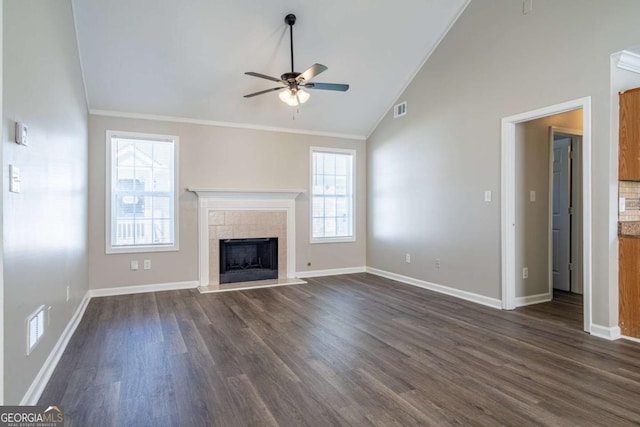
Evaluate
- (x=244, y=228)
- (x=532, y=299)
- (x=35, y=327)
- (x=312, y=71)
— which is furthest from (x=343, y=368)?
(x=244, y=228)

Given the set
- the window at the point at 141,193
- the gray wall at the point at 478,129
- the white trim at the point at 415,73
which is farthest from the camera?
the window at the point at 141,193

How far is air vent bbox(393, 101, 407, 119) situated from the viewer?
18.8ft

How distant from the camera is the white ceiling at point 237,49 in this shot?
3.92 metres

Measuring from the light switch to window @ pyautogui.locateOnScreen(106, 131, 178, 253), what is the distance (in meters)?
3.39

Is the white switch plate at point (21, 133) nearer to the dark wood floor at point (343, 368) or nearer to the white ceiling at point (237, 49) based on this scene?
the dark wood floor at point (343, 368)

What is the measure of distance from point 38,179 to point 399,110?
16.2 ft

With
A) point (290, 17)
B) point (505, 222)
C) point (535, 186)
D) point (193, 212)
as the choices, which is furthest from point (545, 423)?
point (193, 212)

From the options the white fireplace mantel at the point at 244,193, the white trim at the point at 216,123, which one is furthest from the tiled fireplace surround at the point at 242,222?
the white trim at the point at 216,123

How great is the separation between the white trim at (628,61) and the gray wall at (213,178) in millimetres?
4039

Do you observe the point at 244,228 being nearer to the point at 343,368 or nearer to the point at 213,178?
the point at 213,178

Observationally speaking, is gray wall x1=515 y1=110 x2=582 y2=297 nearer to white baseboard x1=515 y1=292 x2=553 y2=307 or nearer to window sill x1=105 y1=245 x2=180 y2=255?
white baseboard x1=515 y1=292 x2=553 y2=307

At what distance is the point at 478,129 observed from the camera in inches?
175

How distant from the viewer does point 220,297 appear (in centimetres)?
487

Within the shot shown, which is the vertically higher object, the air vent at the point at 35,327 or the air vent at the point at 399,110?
the air vent at the point at 399,110
